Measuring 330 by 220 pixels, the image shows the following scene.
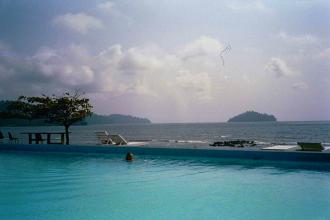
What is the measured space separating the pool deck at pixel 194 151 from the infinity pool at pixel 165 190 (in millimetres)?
351

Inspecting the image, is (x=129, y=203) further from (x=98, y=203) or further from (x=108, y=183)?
(x=108, y=183)

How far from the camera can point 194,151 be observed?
13109 millimetres

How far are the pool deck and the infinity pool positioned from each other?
0.35 m

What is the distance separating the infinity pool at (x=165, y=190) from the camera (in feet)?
20.9

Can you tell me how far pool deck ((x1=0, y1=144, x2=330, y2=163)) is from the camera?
1137cm

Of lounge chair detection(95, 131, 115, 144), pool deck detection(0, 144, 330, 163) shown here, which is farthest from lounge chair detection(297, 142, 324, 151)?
lounge chair detection(95, 131, 115, 144)

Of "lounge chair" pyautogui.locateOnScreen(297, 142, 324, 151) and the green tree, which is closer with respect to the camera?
"lounge chair" pyautogui.locateOnScreen(297, 142, 324, 151)

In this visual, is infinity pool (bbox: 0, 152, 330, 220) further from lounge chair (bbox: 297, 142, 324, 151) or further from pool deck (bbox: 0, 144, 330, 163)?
lounge chair (bbox: 297, 142, 324, 151)

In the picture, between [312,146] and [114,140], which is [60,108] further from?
[312,146]

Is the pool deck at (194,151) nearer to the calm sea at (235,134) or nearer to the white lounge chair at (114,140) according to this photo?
the white lounge chair at (114,140)

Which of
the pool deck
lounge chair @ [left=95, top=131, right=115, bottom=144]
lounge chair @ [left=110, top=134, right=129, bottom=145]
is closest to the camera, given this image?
the pool deck

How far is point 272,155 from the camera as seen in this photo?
38.8ft

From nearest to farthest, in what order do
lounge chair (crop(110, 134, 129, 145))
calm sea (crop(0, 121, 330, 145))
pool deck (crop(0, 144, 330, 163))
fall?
1. pool deck (crop(0, 144, 330, 163))
2. lounge chair (crop(110, 134, 129, 145))
3. calm sea (crop(0, 121, 330, 145))

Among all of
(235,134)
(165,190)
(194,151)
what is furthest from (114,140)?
(235,134)
